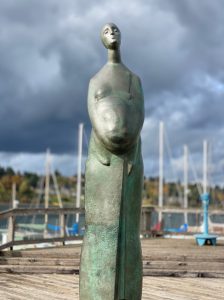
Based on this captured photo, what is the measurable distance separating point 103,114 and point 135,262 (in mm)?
1314

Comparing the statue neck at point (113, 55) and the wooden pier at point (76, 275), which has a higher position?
the statue neck at point (113, 55)

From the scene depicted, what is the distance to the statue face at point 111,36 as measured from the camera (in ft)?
16.4

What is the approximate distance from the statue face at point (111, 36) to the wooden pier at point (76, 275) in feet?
12.8

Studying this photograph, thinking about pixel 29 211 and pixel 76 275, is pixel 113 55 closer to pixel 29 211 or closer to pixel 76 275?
pixel 76 275

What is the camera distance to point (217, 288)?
8430 millimetres

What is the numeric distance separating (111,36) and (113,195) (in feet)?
4.82

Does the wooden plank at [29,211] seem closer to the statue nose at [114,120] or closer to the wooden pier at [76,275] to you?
the wooden pier at [76,275]

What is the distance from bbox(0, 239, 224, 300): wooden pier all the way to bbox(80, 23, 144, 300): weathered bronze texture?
2.96 meters

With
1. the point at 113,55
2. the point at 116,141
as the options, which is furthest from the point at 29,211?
the point at 116,141

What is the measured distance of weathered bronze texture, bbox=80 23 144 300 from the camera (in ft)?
15.1

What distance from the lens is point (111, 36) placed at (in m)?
4.98

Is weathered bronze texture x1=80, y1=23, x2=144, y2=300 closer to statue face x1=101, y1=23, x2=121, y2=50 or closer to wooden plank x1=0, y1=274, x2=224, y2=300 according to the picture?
statue face x1=101, y1=23, x2=121, y2=50

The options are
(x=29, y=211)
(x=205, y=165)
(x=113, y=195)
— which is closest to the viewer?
(x=113, y=195)

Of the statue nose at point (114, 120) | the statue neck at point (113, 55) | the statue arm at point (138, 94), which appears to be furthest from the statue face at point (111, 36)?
the statue nose at point (114, 120)
